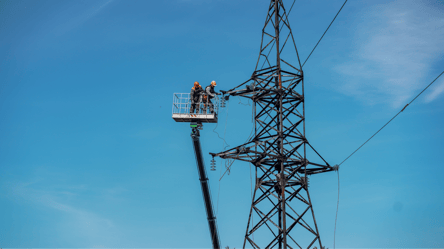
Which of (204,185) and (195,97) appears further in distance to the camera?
(204,185)

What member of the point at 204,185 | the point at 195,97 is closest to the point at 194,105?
the point at 195,97

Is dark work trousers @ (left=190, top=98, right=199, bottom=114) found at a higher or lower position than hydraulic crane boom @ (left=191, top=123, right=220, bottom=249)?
higher

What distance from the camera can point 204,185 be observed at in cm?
3431

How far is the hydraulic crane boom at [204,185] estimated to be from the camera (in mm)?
30516

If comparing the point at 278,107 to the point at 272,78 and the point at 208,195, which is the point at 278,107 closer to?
the point at 272,78

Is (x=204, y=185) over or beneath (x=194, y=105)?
beneath

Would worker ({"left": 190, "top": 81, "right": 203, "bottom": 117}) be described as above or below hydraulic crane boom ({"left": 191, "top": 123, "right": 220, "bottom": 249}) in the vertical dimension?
above

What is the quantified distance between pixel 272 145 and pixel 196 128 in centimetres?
596

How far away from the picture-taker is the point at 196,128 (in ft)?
100

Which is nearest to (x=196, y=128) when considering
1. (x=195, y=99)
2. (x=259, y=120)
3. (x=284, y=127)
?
(x=195, y=99)

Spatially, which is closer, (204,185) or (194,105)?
(194,105)

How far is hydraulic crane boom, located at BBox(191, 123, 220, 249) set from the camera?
3052cm

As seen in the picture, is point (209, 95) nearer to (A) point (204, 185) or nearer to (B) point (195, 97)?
(B) point (195, 97)

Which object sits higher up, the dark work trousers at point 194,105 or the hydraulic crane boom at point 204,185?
the dark work trousers at point 194,105
